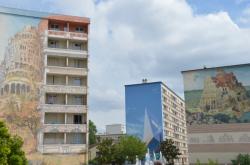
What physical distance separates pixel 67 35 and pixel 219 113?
26.8m

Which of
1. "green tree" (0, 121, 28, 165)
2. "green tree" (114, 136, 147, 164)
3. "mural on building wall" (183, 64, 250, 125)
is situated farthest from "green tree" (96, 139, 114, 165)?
"green tree" (0, 121, 28, 165)

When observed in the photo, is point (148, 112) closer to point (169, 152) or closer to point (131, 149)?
point (169, 152)

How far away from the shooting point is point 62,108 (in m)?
51.5

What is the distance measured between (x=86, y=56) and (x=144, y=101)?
39943 millimetres

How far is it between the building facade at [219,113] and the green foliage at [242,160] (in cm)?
168

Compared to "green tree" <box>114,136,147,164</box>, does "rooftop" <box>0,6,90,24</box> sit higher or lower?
higher

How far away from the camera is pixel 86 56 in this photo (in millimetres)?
54938

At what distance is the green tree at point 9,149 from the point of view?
24.4 m

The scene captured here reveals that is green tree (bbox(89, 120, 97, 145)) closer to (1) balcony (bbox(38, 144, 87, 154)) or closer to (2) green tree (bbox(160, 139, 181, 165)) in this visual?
(2) green tree (bbox(160, 139, 181, 165))

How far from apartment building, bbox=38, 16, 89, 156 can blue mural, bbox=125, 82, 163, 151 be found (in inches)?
1548

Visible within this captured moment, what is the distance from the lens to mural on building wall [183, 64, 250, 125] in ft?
186

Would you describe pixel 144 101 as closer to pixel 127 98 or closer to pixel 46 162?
Result: pixel 127 98

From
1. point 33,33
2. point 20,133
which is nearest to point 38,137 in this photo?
point 20,133

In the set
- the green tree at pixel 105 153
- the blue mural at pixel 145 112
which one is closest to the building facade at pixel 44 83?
the green tree at pixel 105 153
